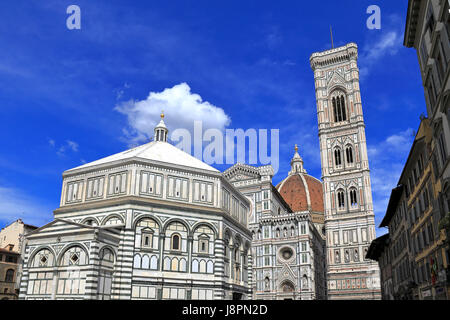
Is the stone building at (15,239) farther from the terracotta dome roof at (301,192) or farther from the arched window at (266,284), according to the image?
the terracotta dome roof at (301,192)

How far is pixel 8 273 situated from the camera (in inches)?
2099

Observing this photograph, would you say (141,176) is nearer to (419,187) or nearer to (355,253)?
(419,187)

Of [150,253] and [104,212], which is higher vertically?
[104,212]

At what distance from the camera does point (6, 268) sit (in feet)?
174

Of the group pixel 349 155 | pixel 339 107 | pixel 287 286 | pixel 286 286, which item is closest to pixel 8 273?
pixel 286 286

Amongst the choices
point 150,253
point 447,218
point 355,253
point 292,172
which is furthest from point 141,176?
point 292,172

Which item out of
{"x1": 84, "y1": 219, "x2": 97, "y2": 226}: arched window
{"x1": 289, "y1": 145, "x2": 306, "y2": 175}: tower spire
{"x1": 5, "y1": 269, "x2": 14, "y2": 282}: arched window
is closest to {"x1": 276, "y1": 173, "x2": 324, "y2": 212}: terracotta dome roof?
{"x1": 289, "y1": 145, "x2": 306, "y2": 175}: tower spire

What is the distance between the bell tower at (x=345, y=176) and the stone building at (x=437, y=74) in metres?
48.4

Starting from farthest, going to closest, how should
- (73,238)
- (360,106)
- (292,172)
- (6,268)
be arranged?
(292,172) < (360,106) < (6,268) < (73,238)

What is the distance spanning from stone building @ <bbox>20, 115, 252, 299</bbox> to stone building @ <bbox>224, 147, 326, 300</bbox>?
24997 mm

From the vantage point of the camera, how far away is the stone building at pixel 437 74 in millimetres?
18766

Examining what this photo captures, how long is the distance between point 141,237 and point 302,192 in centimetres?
9005

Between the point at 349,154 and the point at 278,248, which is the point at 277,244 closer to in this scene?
the point at 278,248
